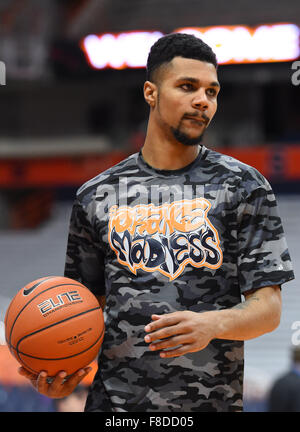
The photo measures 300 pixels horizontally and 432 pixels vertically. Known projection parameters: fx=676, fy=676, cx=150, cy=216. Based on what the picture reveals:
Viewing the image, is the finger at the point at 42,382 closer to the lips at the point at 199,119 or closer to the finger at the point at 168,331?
the finger at the point at 168,331

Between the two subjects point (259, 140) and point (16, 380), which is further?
point (259, 140)

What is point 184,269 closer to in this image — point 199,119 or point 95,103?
point 199,119

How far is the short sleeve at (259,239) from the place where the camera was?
1.95m

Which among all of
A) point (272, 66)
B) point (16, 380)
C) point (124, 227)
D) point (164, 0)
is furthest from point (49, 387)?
point (164, 0)

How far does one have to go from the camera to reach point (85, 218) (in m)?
2.18

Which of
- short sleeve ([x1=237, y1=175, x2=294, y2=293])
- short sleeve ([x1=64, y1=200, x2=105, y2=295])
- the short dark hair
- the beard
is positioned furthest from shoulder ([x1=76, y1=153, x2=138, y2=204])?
short sleeve ([x1=237, y1=175, x2=294, y2=293])

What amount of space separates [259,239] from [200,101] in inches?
17.1

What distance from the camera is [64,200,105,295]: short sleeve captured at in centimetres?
220

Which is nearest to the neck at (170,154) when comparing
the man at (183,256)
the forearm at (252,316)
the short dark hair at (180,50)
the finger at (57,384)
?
the man at (183,256)

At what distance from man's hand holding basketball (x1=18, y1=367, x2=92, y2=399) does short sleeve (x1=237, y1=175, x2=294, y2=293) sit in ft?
1.84

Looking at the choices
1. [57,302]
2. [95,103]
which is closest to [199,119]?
[57,302]

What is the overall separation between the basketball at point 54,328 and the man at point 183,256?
56mm

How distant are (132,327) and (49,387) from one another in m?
0.32
